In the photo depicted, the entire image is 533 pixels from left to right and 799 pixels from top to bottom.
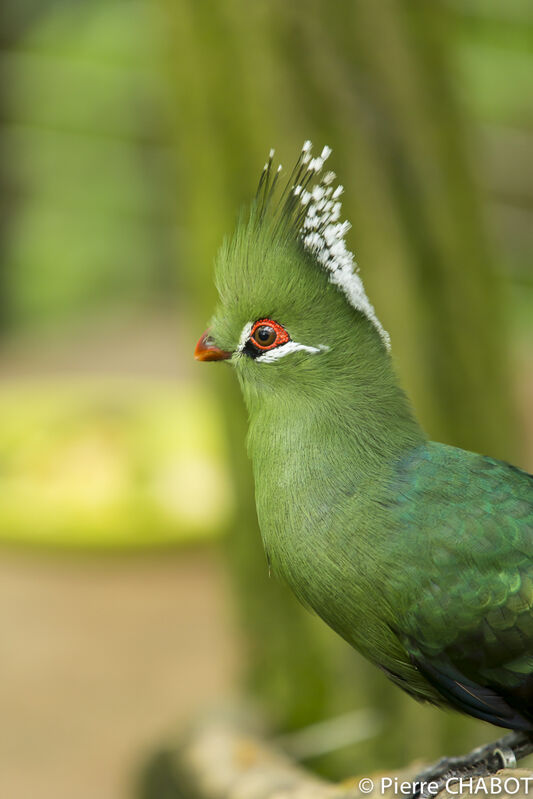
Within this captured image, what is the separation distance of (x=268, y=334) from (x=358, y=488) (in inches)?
12.8

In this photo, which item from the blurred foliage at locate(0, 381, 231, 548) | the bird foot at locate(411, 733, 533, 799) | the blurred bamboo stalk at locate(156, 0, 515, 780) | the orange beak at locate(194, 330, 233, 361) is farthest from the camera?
the blurred foliage at locate(0, 381, 231, 548)

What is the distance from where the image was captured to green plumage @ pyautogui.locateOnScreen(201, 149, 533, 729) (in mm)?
1792

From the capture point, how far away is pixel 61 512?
582 centimetres

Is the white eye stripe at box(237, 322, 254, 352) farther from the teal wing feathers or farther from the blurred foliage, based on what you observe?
the blurred foliage

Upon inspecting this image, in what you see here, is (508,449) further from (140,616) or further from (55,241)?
(55,241)

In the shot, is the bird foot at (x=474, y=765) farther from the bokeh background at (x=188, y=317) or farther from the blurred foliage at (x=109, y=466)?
the blurred foliage at (x=109, y=466)

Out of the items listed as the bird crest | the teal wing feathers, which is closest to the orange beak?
the bird crest

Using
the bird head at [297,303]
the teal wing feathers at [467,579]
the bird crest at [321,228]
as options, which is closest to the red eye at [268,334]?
the bird head at [297,303]

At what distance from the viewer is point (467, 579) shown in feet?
6.01

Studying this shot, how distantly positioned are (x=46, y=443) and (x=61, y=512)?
0.82m

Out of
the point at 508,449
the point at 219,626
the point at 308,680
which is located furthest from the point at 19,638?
the point at 508,449

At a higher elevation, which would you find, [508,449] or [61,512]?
[508,449]

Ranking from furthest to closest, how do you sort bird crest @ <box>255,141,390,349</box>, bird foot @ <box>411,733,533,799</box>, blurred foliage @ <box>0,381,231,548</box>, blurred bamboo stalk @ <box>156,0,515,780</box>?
blurred foliage @ <box>0,381,231,548</box> → blurred bamboo stalk @ <box>156,0,515,780</box> → bird foot @ <box>411,733,533,799</box> → bird crest @ <box>255,141,390,349</box>

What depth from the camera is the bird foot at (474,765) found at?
2.10 m
